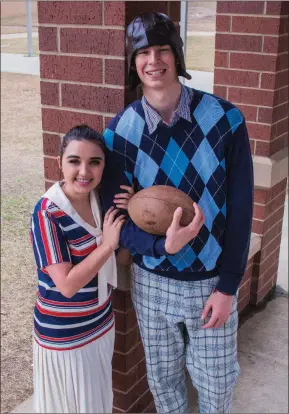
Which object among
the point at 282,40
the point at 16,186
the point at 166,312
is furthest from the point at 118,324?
the point at 16,186

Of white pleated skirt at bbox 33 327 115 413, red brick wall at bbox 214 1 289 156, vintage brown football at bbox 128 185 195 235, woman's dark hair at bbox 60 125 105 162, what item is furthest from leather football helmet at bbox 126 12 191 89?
red brick wall at bbox 214 1 289 156

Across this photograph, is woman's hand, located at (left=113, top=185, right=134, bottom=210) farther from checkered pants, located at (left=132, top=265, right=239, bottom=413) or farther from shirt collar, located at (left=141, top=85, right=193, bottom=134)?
checkered pants, located at (left=132, top=265, right=239, bottom=413)

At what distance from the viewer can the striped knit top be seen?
204cm

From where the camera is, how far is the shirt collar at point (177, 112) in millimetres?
2088

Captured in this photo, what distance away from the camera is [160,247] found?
2115 mm

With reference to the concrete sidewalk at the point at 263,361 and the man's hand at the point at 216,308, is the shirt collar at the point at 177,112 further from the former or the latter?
the concrete sidewalk at the point at 263,361

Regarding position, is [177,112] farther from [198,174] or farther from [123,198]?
[123,198]

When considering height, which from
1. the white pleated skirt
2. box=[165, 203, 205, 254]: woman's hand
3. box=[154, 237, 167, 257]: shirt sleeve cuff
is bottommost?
the white pleated skirt

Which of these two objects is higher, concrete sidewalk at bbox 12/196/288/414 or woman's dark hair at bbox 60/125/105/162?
woman's dark hair at bbox 60/125/105/162

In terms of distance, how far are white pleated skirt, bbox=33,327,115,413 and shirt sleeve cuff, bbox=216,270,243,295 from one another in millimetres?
519

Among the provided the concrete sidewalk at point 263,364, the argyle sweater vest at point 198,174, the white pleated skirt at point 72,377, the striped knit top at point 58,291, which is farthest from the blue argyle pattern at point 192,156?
the concrete sidewalk at point 263,364

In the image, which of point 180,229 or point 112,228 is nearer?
point 180,229

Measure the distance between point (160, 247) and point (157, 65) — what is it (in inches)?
26.9

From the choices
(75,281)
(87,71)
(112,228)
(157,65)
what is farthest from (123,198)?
(87,71)
